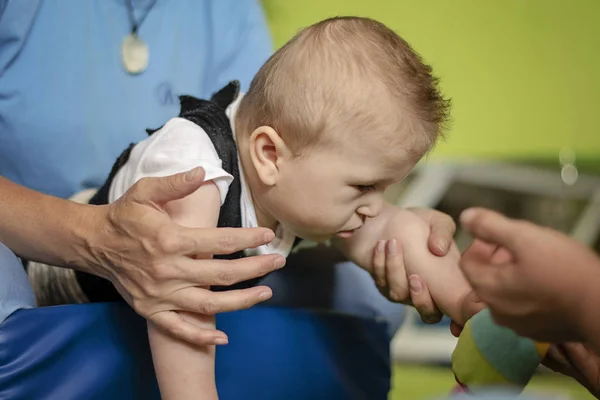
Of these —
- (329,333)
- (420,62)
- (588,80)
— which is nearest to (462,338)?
(329,333)

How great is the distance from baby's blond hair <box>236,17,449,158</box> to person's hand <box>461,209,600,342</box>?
19 cm

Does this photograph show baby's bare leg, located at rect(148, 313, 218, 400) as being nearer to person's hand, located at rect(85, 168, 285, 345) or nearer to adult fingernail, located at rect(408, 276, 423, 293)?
person's hand, located at rect(85, 168, 285, 345)

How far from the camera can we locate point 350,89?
61 centimetres

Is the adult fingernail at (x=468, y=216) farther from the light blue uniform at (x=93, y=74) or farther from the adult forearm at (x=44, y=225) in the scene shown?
the light blue uniform at (x=93, y=74)

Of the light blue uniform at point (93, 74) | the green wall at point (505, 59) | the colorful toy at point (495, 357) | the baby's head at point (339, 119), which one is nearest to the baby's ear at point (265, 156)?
the baby's head at point (339, 119)

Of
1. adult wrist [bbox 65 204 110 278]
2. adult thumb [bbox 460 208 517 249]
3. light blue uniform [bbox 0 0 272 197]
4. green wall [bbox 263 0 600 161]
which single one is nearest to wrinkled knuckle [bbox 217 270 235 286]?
adult wrist [bbox 65 204 110 278]

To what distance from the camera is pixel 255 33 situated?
109 centimetres

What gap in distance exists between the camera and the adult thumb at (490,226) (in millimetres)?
→ 428

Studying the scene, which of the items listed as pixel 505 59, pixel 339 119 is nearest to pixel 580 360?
pixel 339 119

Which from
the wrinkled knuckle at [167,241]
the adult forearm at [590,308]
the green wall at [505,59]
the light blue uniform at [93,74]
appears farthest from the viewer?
the green wall at [505,59]

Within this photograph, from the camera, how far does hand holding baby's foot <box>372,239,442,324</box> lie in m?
0.72

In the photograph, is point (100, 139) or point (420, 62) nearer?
point (420, 62)

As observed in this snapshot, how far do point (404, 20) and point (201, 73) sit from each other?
2.17 feet

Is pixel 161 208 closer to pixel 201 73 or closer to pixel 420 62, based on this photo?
pixel 420 62
